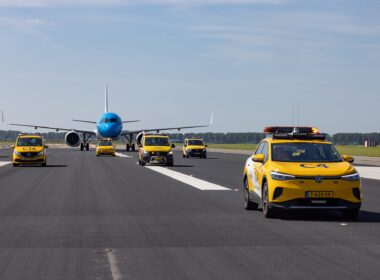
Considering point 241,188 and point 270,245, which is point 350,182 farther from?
point 241,188

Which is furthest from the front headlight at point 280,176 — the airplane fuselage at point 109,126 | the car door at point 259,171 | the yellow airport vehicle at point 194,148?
the airplane fuselage at point 109,126

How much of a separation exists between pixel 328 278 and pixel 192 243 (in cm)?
326

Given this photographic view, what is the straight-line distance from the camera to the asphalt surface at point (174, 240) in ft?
30.2

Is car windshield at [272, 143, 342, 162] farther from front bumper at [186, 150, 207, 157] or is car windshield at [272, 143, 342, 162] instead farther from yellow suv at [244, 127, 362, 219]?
front bumper at [186, 150, 207, 157]

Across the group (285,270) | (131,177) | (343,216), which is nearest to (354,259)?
(285,270)

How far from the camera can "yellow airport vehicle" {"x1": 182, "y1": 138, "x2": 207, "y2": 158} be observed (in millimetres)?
58812

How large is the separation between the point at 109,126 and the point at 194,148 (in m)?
15.6

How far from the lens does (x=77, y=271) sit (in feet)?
29.9

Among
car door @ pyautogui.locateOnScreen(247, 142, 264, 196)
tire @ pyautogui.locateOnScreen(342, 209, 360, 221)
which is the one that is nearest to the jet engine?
car door @ pyautogui.locateOnScreen(247, 142, 264, 196)

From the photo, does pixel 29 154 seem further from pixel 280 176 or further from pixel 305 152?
pixel 280 176

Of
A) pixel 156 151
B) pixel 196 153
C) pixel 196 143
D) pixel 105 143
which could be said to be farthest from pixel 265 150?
pixel 105 143

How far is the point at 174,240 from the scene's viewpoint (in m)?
11.9

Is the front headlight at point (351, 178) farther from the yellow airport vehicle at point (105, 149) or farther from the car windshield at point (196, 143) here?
the yellow airport vehicle at point (105, 149)

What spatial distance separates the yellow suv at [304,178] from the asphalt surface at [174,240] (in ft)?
1.25
